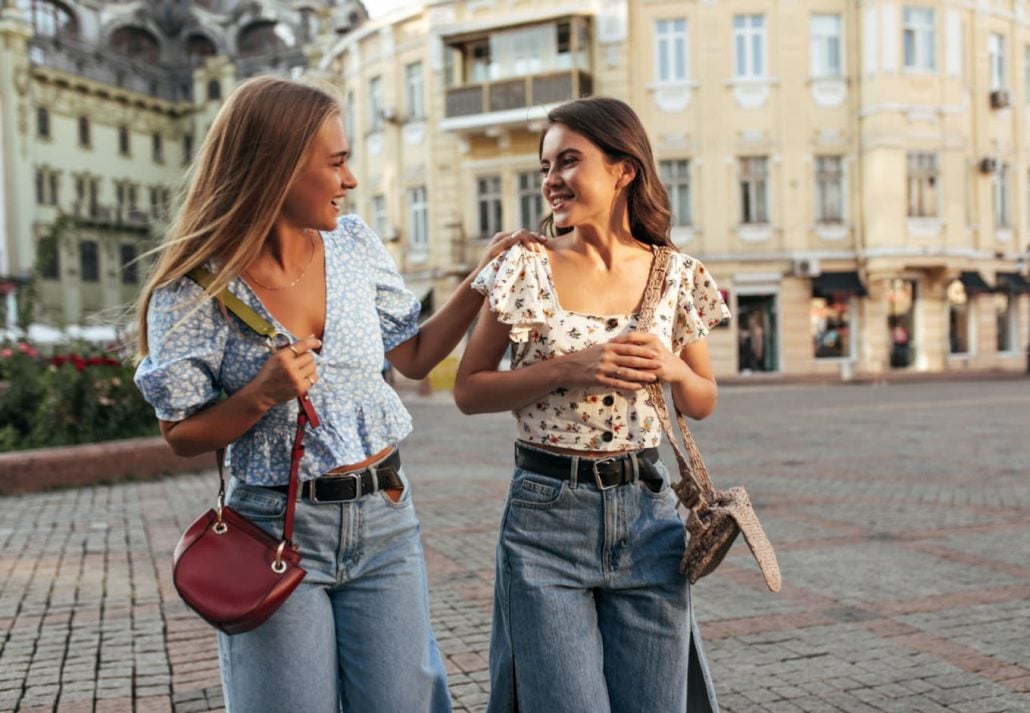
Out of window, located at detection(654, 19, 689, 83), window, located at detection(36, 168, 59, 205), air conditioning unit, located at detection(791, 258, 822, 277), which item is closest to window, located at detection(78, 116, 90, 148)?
window, located at detection(36, 168, 59, 205)

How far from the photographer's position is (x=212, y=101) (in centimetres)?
6088

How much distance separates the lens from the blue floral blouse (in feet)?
7.60

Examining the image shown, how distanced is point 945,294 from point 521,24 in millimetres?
14677

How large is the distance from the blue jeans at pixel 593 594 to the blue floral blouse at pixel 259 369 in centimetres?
41

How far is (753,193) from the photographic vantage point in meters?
30.7

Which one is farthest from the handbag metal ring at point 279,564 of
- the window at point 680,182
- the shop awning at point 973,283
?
the shop awning at point 973,283

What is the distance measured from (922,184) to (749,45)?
635cm

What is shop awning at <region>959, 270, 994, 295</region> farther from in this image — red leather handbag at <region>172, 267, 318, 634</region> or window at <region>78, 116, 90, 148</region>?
window at <region>78, 116, 90, 148</region>

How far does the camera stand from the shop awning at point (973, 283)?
101 feet

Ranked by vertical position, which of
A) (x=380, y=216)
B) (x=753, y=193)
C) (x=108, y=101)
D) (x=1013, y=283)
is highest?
(x=108, y=101)

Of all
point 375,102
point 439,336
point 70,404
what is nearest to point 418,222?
point 375,102

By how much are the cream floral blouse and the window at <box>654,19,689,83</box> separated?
29.5m

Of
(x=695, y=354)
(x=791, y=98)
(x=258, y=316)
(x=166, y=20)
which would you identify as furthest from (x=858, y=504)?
(x=166, y=20)

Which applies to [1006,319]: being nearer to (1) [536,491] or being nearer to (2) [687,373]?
(2) [687,373]
